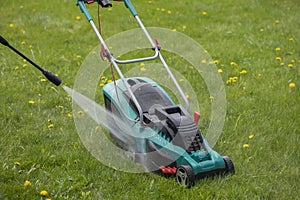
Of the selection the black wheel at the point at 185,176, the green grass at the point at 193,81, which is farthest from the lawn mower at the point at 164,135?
the green grass at the point at 193,81

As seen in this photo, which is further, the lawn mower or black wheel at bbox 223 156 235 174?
black wheel at bbox 223 156 235 174

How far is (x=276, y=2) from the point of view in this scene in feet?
24.4

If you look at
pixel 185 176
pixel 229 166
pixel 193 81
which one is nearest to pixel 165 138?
pixel 185 176

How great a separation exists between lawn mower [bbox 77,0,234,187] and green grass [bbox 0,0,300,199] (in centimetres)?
10

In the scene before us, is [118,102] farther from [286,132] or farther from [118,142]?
[286,132]

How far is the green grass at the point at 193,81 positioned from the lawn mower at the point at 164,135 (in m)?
0.10

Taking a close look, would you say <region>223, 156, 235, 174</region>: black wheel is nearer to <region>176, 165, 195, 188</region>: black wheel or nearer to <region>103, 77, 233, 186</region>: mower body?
<region>103, 77, 233, 186</region>: mower body

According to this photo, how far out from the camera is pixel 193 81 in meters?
4.80

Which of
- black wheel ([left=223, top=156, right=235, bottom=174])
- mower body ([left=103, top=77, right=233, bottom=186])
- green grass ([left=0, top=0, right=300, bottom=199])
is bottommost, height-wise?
green grass ([left=0, top=0, right=300, bottom=199])

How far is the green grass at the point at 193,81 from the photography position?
310 cm

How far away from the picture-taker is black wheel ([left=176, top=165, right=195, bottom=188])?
9.64 feet

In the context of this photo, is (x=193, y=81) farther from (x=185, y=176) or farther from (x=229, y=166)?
(x=185, y=176)

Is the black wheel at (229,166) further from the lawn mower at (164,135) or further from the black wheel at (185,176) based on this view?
the black wheel at (185,176)

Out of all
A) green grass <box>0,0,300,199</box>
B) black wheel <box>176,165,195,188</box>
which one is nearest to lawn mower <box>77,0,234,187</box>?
black wheel <box>176,165,195,188</box>
